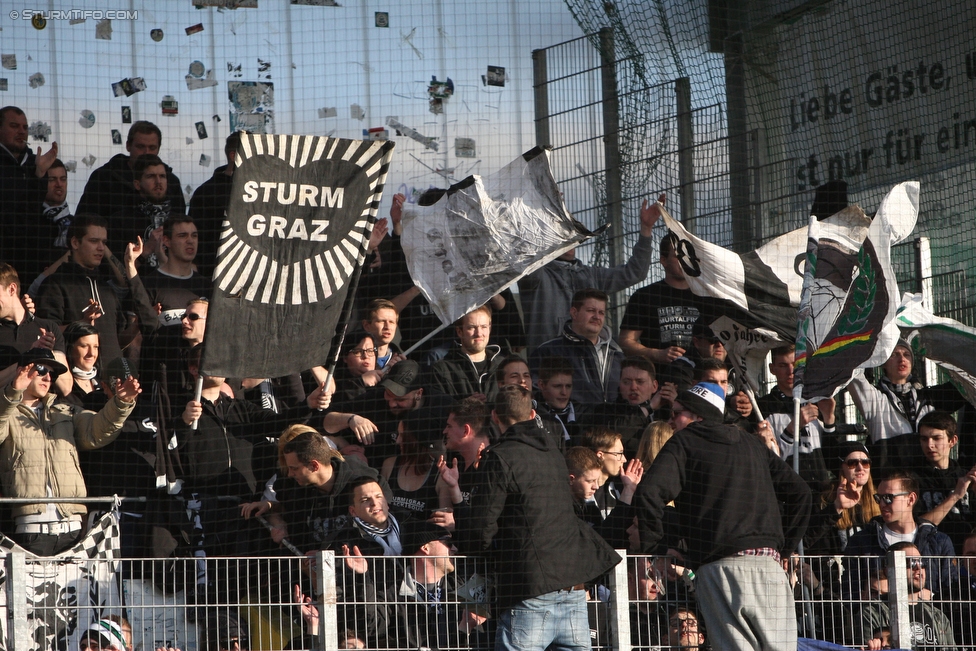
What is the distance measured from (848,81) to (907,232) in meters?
2.69

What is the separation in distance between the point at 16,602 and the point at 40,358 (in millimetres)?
1215

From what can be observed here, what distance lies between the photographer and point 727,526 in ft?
18.6

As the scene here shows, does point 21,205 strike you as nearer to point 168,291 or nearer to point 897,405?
point 168,291

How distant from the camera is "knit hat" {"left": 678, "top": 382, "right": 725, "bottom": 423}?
235 inches

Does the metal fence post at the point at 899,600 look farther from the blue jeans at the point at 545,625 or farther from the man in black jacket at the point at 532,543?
the blue jeans at the point at 545,625

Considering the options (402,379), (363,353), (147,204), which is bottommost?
(402,379)

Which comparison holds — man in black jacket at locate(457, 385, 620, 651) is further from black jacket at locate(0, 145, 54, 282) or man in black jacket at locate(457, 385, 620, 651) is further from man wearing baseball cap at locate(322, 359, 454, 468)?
black jacket at locate(0, 145, 54, 282)

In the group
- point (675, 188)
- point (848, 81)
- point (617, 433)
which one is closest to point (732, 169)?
point (675, 188)

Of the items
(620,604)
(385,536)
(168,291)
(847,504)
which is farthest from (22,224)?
(847,504)

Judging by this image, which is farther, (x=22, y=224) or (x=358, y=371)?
(x=22, y=224)

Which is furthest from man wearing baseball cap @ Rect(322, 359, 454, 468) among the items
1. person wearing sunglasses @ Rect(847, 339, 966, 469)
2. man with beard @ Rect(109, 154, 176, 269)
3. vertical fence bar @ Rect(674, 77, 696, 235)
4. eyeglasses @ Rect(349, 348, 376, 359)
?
vertical fence bar @ Rect(674, 77, 696, 235)

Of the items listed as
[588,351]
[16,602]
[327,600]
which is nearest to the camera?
[16,602]

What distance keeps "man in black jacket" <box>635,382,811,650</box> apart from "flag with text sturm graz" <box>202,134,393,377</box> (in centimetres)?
196

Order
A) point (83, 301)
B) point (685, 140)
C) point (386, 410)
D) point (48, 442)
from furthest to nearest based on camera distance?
point (685, 140)
point (83, 301)
point (386, 410)
point (48, 442)
